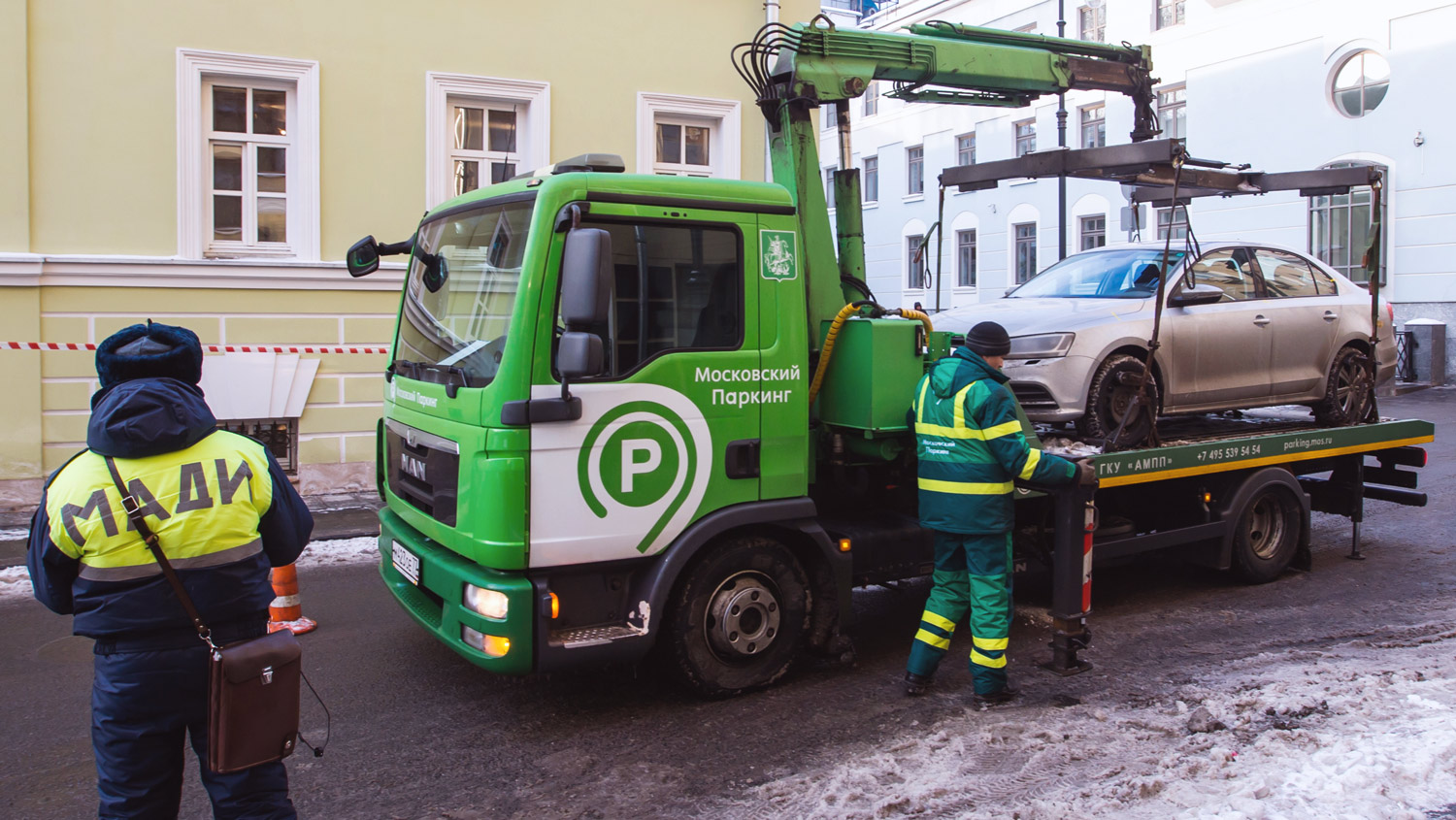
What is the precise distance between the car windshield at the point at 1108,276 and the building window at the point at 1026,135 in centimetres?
2358

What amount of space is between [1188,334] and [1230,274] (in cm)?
75

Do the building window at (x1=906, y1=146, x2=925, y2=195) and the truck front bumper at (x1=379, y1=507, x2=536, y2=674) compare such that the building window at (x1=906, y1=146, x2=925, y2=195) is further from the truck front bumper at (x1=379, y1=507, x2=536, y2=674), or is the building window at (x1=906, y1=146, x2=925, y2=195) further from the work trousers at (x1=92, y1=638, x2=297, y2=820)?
the work trousers at (x1=92, y1=638, x2=297, y2=820)

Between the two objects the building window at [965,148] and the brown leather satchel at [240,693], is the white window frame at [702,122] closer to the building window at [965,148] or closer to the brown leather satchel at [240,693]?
the brown leather satchel at [240,693]

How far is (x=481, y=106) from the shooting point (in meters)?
11.5

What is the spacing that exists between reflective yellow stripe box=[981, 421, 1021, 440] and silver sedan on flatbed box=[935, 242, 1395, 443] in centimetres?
180

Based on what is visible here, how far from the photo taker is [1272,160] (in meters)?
22.2

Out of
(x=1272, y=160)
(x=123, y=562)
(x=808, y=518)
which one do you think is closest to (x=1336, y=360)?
(x=808, y=518)

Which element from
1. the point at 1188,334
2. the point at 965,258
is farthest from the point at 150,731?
the point at 965,258

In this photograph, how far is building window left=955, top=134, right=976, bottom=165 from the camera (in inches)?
1256

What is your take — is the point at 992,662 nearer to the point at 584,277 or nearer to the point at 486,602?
the point at 486,602

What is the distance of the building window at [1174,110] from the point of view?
24.7m

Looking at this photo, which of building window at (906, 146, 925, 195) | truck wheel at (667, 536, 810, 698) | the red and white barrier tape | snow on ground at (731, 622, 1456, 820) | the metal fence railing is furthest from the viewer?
building window at (906, 146, 925, 195)

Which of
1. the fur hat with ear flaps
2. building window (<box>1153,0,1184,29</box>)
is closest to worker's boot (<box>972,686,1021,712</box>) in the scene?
the fur hat with ear flaps

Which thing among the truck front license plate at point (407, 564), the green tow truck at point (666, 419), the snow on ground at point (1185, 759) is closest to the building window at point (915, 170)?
the green tow truck at point (666, 419)
